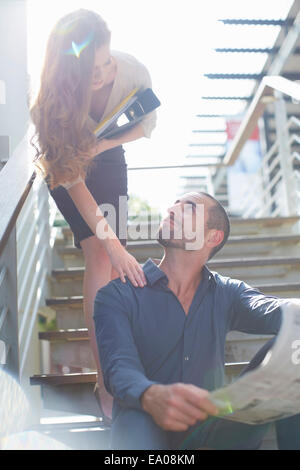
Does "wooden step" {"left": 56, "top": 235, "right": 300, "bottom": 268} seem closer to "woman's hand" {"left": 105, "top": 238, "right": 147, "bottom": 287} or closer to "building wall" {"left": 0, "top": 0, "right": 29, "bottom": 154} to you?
"building wall" {"left": 0, "top": 0, "right": 29, "bottom": 154}

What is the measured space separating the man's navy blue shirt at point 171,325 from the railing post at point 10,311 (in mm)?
454

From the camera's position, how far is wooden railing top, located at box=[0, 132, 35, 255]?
1.26 m

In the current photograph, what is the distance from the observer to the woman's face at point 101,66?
152cm

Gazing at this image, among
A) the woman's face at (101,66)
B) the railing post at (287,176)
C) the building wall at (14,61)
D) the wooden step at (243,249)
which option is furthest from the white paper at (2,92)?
the railing post at (287,176)

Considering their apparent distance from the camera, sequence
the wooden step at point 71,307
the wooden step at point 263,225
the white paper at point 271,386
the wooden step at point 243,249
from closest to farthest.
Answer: the white paper at point 271,386, the wooden step at point 71,307, the wooden step at point 243,249, the wooden step at point 263,225

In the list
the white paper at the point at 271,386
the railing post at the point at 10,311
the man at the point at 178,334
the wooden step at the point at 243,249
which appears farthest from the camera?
the wooden step at the point at 243,249

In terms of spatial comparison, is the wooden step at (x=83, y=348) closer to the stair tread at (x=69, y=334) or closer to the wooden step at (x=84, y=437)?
the stair tread at (x=69, y=334)

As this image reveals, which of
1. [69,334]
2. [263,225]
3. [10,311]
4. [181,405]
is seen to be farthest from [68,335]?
[263,225]

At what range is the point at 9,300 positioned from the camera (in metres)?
1.74

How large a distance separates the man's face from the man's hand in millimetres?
577

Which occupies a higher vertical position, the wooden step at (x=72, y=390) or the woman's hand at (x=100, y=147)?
the woman's hand at (x=100, y=147)

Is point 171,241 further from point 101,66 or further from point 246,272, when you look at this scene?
point 246,272

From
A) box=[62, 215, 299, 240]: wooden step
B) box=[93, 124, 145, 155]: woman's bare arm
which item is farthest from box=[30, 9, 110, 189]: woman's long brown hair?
box=[62, 215, 299, 240]: wooden step

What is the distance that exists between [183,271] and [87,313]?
375mm
